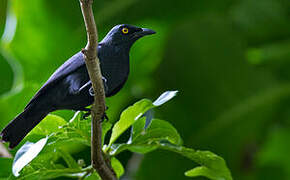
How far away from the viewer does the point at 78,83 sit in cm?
68

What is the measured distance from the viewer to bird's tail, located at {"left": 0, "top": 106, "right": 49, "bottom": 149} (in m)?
0.68

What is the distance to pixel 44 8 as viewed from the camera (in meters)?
1.22

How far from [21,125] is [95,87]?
0.49 ft

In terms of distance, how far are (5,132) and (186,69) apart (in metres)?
1.31

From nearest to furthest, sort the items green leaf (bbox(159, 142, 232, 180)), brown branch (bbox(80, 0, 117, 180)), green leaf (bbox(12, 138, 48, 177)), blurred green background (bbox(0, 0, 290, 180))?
brown branch (bbox(80, 0, 117, 180)) < green leaf (bbox(12, 138, 48, 177)) < green leaf (bbox(159, 142, 232, 180)) < blurred green background (bbox(0, 0, 290, 180))

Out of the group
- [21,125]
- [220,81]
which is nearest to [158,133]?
[21,125]

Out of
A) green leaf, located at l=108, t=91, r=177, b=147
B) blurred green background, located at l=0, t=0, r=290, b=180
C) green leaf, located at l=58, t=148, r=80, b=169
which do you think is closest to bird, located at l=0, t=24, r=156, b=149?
green leaf, located at l=108, t=91, r=177, b=147

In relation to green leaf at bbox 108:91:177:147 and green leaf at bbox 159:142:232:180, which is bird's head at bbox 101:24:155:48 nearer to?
green leaf at bbox 108:91:177:147

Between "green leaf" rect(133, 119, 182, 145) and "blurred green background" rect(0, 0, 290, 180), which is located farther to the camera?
"blurred green background" rect(0, 0, 290, 180)

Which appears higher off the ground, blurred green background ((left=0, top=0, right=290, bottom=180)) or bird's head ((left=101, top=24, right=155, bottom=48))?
bird's head ((left=101, top=24, right=155, bottom=48))

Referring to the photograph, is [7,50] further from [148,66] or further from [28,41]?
[148,66]

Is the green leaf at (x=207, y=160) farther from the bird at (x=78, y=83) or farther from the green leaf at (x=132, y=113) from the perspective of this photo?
the bird at (x=78, y=83)

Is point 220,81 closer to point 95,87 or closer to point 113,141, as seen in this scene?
point 113,141

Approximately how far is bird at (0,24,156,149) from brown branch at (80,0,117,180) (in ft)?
0.07
